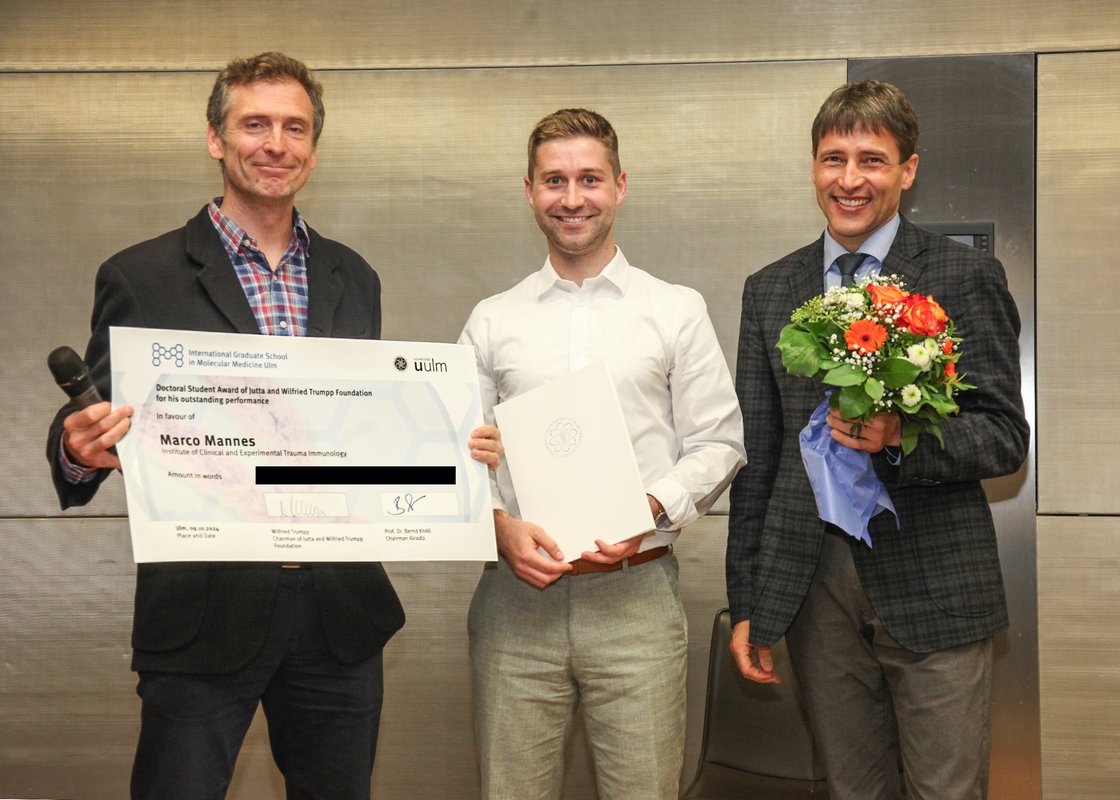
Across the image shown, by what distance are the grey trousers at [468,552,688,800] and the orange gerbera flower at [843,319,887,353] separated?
81cm

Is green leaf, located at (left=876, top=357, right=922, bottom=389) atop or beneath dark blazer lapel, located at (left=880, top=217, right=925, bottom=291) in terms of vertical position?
beneath

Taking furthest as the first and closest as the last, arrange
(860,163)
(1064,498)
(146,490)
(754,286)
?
(1064,498)
(754,286)
(860,163)
(146,490)

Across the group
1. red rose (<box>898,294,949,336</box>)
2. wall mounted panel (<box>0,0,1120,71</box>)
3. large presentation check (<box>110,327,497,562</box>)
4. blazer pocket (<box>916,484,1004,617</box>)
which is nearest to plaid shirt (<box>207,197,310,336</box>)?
large presentation check (<box>110,327,497,562</box>)

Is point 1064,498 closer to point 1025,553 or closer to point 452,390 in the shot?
point 1025,553

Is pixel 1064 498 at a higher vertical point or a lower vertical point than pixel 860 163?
lower

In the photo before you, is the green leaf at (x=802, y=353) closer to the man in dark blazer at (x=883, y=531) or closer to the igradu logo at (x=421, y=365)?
the man in dark blazer at (x=883, y=531)

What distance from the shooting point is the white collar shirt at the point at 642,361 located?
8.16 ft

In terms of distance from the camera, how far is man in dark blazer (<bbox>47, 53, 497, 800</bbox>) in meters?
2.10

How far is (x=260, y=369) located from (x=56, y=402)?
84.2 inches

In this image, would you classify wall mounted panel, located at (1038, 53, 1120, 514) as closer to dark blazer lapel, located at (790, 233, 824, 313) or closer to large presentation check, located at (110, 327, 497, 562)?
dark blazer lapel, located at (790, 233, 824, 313)

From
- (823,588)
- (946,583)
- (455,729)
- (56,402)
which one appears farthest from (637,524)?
(56,402)

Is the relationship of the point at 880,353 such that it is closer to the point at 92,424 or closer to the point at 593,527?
the point at 593,527

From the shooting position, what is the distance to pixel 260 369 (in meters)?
2.10

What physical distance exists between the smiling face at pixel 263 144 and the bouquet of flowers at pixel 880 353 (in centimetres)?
119
